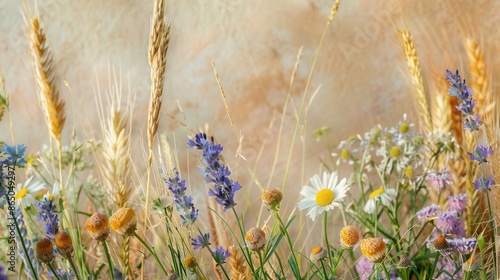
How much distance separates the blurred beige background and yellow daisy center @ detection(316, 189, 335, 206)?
0.75 m

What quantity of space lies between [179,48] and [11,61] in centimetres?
39

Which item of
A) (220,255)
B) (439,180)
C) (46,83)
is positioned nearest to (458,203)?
(439,180)

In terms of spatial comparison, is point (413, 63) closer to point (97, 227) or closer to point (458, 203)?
point (458, 203)

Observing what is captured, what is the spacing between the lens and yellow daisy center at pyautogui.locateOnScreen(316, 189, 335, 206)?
28.2 inches

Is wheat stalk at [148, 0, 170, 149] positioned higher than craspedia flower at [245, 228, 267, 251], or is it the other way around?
wheat stalk at [148, 0, 170, 149]

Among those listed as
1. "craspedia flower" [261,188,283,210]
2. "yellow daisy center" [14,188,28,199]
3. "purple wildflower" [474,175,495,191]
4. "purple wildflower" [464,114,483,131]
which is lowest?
"purple wildflower" [474,175,495,191]

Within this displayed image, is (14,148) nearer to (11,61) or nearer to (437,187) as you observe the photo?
(437,187)

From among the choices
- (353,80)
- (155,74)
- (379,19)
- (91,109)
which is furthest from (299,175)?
(155,74)

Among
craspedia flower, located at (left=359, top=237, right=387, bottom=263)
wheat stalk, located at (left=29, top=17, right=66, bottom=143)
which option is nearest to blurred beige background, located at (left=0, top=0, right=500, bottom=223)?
wheat stalk, located at (left=29, top=17, right=66, bottom=143)

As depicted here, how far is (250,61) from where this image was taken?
160 centimetres

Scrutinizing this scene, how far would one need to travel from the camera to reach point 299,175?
1566mm

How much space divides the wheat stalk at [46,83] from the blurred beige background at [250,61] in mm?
688

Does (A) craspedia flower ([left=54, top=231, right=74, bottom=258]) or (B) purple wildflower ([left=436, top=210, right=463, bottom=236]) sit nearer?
(A) craspedia flower ([left=54, top=231, right=74, bottom=258])

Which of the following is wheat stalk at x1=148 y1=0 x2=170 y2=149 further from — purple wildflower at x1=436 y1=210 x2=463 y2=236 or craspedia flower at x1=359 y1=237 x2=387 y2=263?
purple wildflower at x1=436 y1=210 x2=463 y2=236
